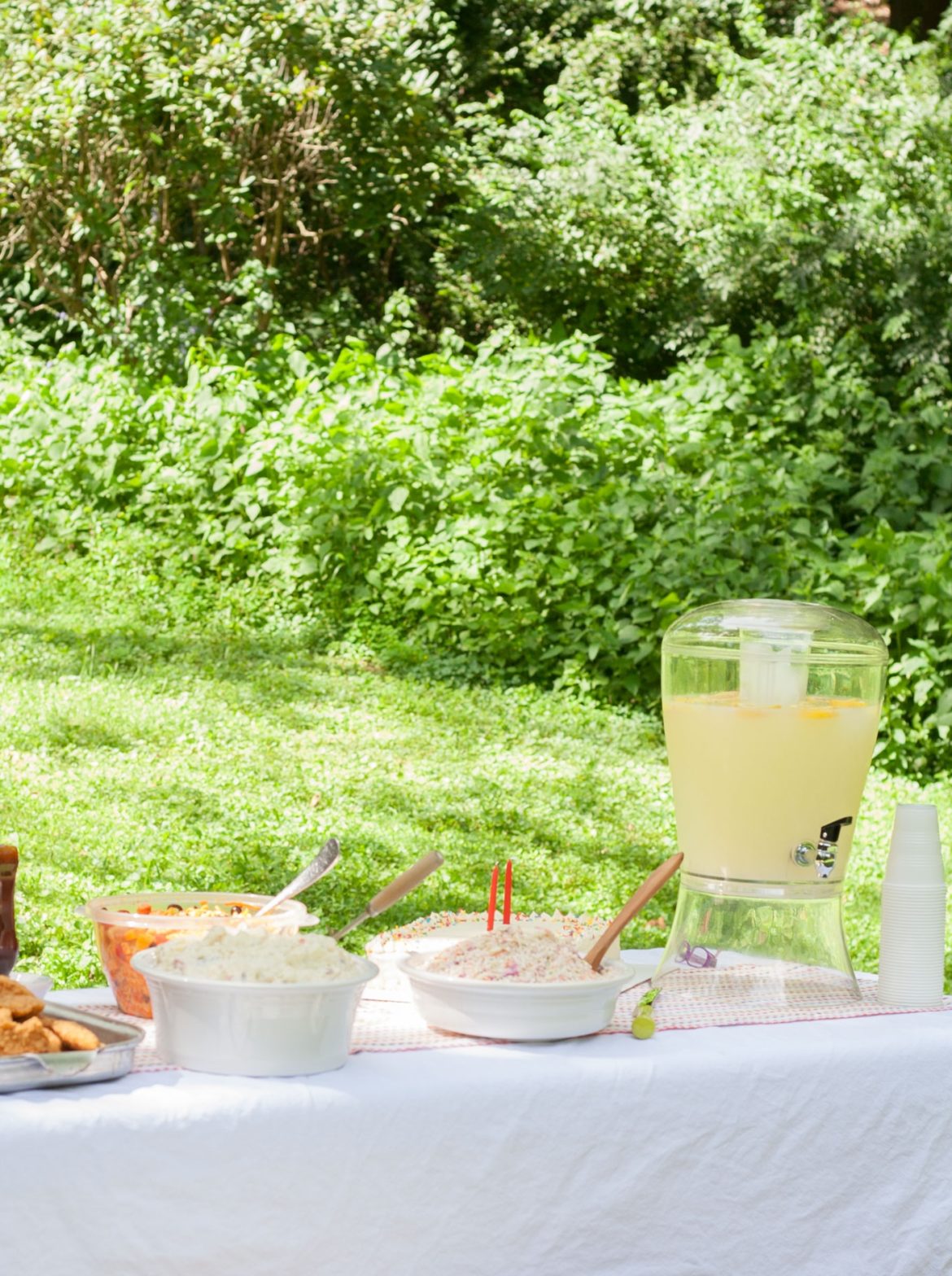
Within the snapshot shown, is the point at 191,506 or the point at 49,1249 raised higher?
the point at 191,506

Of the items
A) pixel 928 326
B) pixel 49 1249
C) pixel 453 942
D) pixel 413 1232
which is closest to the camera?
pixel 49 1249

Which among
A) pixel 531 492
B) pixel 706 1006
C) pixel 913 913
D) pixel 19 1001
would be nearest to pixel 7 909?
pixel 19 1001

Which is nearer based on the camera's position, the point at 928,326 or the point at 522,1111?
the point at 522,1111

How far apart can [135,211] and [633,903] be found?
8540 millimetres

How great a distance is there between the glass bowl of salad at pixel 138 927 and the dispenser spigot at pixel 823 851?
0.63 metres

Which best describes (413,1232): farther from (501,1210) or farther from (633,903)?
(633,903)

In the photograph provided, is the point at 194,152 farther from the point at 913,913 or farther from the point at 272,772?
the point at 913,913

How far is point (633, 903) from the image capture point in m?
1.82

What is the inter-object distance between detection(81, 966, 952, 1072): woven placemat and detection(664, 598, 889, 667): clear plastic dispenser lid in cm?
41

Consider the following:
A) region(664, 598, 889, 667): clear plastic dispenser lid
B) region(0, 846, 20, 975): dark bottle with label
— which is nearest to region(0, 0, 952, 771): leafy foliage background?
region(664, 598, 889, 667): clear plastic dispenser lid

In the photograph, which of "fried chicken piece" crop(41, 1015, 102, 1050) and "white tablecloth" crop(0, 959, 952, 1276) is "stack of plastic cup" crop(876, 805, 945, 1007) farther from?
"fried chicken piece" crop(41, 1015, 102, 1050)

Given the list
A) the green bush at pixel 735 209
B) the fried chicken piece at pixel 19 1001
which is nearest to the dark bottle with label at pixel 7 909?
the fried chicken piece at pixel 19 1001

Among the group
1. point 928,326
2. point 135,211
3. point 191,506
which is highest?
point 135,211

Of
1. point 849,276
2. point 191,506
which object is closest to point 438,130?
point 849,276
